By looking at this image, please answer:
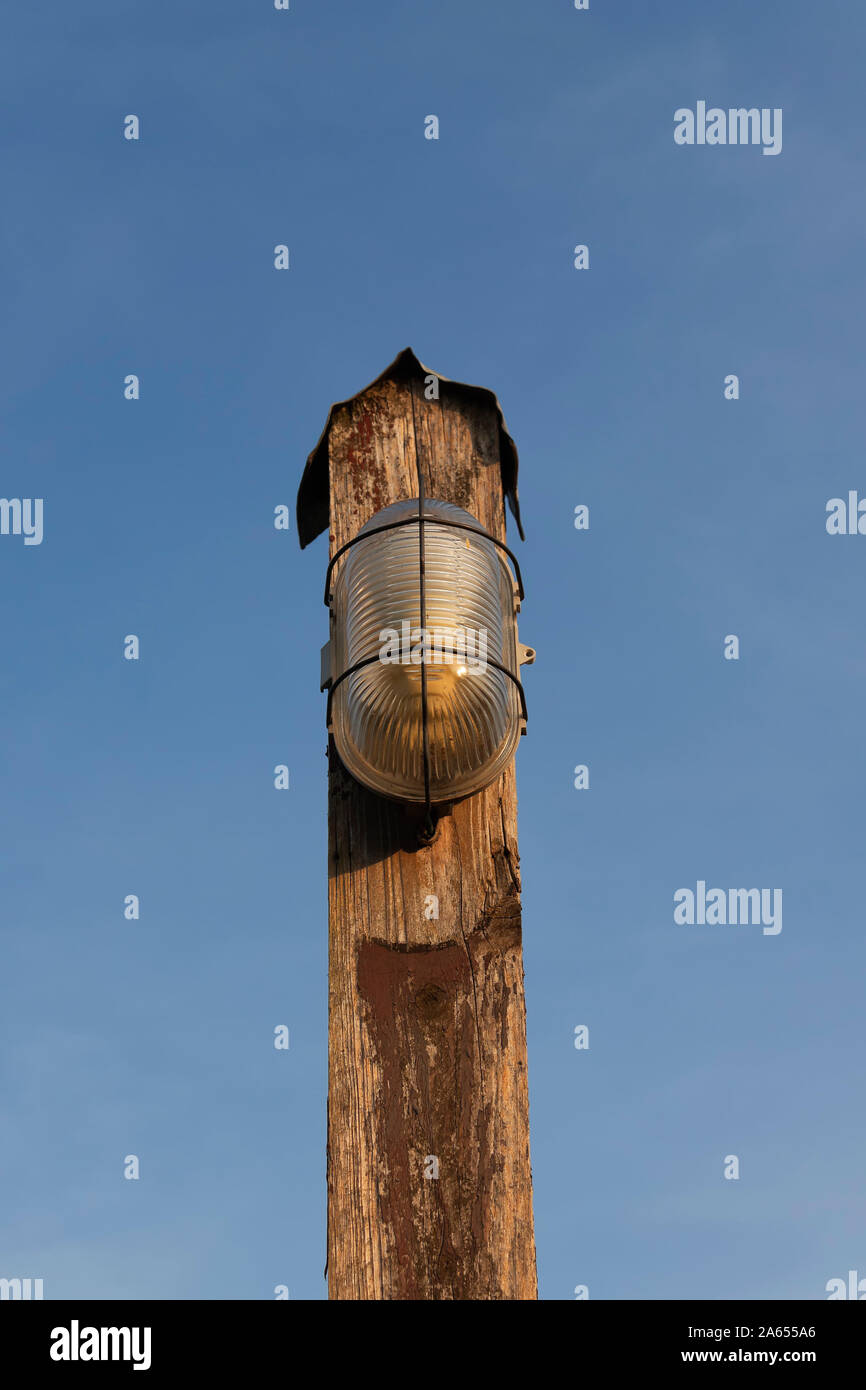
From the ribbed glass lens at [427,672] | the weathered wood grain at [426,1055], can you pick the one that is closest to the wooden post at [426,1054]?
the weathered wood grain at [426,1055]

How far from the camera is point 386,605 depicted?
293cm

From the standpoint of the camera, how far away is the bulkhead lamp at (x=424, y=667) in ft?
9.37

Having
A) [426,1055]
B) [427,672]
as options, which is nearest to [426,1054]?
[426,1055]

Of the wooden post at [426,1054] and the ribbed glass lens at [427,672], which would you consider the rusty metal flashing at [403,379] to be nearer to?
the wooden post at [426,1054]

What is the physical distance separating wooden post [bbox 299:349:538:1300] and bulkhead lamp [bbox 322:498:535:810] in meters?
0.16

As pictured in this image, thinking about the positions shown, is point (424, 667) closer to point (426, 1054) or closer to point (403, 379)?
point (426, 1054)

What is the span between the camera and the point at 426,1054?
2.80 metres

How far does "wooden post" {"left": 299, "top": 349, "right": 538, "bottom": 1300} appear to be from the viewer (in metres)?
2.63

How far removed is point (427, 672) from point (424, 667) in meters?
0.02

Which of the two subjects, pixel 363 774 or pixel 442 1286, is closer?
pixel 442 1286
